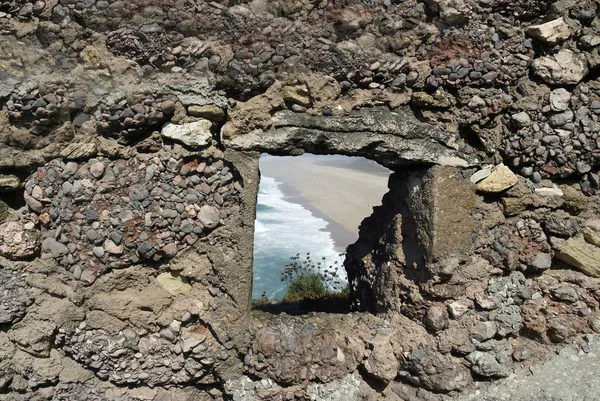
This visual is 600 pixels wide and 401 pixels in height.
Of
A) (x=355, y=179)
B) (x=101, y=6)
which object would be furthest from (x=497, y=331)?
(x=355, y=179)

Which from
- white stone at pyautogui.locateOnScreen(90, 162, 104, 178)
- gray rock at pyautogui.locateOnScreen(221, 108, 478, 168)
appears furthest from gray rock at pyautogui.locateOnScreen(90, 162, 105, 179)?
gray rock at pyautogui.locateOnScreen(221, 108, 478, 168)

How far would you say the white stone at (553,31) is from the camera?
236cm

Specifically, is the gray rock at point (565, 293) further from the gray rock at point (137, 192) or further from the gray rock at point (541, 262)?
the gray rock at point (137, 192)

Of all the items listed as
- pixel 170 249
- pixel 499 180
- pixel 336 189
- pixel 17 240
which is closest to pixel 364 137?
pixel 499 180

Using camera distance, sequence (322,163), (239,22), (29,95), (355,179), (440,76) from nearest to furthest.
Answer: (29,95) → (239,22) → (440,76) → (355,179) → (322,163)

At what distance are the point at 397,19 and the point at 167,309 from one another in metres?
1.93

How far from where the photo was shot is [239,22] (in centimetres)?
222

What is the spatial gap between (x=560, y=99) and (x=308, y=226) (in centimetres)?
1355

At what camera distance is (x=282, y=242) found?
1393cm

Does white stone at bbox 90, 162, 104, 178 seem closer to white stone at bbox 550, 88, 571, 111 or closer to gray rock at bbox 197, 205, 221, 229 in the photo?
gray rock at bbox 197, 205, 221, 229

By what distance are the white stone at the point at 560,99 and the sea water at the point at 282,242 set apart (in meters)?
7.33

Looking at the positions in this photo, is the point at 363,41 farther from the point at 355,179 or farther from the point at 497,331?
the point at 355,179

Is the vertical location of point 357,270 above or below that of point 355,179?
above

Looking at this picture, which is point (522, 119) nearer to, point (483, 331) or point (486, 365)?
point (483, 331)
